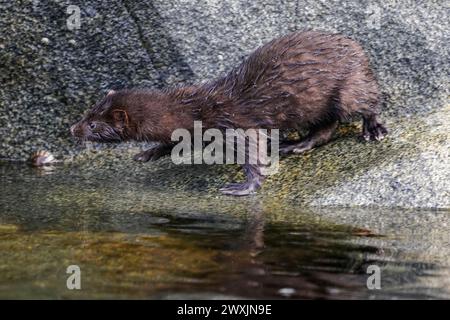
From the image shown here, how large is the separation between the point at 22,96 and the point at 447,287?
15.2 ft

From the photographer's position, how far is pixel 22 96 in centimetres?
766

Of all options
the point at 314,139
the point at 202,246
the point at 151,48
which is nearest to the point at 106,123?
the point at 151,48

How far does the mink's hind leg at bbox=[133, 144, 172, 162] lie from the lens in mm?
7223

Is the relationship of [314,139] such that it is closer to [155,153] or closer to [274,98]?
[274,98]

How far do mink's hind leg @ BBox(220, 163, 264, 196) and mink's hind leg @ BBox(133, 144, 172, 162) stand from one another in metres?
0.85

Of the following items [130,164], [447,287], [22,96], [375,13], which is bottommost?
[447,287]

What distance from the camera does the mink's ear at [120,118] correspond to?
6.93 meters

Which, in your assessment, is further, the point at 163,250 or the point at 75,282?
the point at 163,250

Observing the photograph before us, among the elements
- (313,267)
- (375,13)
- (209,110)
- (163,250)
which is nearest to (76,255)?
(163,250)

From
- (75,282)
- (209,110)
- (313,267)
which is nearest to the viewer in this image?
(75,282)

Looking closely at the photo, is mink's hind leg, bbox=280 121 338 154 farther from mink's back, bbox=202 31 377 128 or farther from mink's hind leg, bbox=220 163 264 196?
mink's hind leg, bbox=220 163 264 196

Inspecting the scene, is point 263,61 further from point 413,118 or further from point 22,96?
point 22,96

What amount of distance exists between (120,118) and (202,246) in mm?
2331

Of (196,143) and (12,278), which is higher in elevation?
(196,143)
